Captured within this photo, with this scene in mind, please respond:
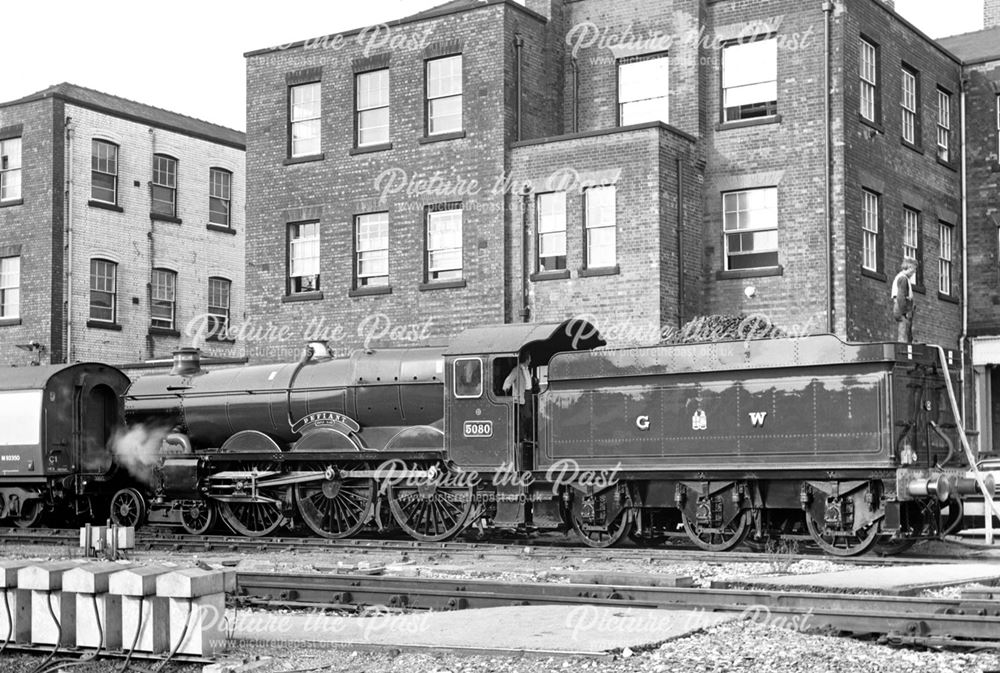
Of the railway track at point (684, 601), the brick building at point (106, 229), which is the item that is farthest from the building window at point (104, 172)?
the railway track at point (684, 601)

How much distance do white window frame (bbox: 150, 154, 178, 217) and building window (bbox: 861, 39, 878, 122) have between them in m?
19.0

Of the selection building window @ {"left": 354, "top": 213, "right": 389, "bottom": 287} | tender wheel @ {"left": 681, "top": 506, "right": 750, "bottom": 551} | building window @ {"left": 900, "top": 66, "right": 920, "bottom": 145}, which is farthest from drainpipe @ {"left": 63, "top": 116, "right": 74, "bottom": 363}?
tender wheel @ {"left": 681, "top": 506, "right": 750, "bottom": 551}

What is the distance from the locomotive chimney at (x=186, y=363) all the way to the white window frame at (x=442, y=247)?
18.0 feet

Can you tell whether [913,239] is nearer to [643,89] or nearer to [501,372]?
[643,89]

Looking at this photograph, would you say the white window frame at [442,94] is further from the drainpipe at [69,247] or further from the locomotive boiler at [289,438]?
the drainpipe at [69,247]

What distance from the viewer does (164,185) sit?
35.6 meters

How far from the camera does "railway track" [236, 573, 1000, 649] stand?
9281 mm

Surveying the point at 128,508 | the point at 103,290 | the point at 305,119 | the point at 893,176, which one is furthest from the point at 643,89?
the point at 103,290

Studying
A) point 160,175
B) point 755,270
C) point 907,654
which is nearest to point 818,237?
point 755,270

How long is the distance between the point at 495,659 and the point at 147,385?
14.8 meters

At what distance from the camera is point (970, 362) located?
2812cm

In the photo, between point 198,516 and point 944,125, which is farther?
point 944,125

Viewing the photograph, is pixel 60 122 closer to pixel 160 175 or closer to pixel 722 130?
pixel 160 175

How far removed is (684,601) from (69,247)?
82.6 feet
